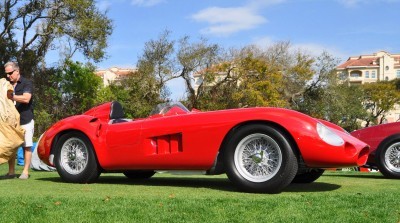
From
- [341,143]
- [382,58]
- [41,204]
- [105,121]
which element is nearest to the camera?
[41,204]

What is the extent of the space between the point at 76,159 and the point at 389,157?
511cm

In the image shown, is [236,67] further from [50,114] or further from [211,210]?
[211,210]

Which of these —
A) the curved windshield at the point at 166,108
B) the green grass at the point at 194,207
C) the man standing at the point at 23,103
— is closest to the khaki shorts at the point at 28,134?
the man standing at the point at 23,103

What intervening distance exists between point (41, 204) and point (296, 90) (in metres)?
53.8

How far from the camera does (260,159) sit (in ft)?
16.5

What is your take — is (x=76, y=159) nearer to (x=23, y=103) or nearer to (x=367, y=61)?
(x=23, y=103)

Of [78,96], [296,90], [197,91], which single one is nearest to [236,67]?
[197,91]

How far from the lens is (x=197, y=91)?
1980 inches

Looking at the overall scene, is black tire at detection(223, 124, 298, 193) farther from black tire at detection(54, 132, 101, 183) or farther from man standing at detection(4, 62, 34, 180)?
man standing at detection(4, 62, 34, 180)

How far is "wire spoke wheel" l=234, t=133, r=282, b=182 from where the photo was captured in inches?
196

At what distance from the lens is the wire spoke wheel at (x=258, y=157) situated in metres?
4.98

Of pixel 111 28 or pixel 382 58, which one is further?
pixel 382 58

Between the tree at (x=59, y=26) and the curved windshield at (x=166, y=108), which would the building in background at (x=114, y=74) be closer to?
the tree at (x=59, y=26)

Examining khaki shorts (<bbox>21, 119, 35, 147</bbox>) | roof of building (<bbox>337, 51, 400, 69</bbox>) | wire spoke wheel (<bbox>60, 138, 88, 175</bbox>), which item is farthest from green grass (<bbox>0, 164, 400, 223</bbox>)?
roof of building (<bbox>337, 51, 400, 69</bbox>)
